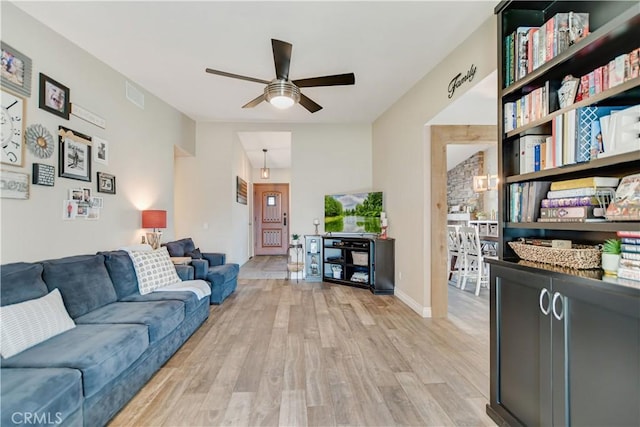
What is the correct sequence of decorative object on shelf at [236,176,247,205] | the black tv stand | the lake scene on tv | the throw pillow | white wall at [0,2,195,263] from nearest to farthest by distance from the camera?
white wall at [0,2,195,263] → the throw pillow → the black tv stand → the lake scene on tv → decorative object on shelf at [236,176,247,205]

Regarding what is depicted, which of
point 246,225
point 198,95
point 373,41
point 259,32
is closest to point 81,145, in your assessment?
point 198,95

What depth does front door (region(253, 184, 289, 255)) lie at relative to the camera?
946cm

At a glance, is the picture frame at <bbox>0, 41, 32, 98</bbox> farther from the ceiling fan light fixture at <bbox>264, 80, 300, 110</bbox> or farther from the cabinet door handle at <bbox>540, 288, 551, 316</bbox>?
the cabinet door handle at <bbox>540, 288, 551, 316</bbox>

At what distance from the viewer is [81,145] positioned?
295cm

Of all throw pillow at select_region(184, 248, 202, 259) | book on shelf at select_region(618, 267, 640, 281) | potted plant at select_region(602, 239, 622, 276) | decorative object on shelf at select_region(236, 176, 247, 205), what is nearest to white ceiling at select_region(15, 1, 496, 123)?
potted plant at select_region(602, 239, 622, 276)

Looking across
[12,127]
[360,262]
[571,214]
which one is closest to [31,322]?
[12,127]

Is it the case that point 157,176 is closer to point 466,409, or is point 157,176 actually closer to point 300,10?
point 300,10

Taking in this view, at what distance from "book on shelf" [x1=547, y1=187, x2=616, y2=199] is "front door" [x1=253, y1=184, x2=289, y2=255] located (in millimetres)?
8296

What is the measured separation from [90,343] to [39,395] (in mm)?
469

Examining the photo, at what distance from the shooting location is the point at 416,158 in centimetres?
386

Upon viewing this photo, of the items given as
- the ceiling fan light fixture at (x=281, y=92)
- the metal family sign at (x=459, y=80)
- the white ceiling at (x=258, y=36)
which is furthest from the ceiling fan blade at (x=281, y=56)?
the metal family sign at (x=459, y=80)

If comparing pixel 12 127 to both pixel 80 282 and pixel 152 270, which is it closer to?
pixel 80 282

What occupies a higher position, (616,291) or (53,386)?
(616,291)

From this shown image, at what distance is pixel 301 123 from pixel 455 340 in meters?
4.46
